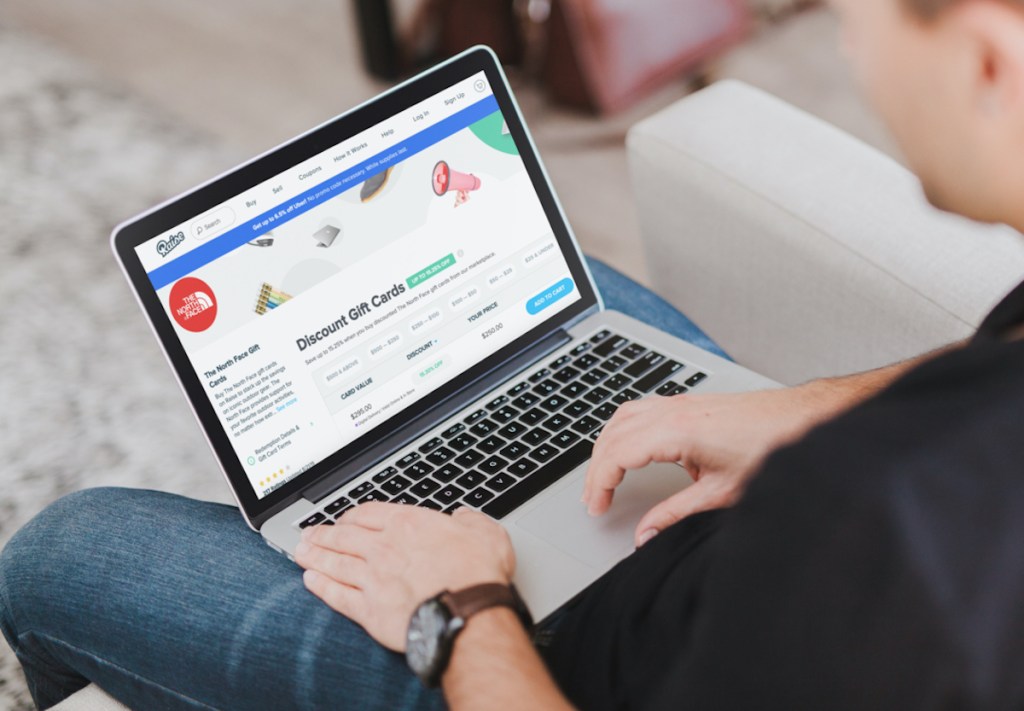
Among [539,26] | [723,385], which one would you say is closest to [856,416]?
[723,385]

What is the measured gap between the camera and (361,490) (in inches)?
35.9

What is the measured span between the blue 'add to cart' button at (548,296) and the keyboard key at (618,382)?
98mm

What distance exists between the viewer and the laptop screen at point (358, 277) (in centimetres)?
86

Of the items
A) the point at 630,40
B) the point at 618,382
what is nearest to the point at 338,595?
the point at 618,382

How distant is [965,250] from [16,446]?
1.22 m

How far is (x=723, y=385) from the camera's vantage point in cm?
97

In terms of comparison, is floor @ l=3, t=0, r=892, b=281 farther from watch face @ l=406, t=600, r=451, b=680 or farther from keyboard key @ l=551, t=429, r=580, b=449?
watch face @ l=406, t=600, r=451, b=680

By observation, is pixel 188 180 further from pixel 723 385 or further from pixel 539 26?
pixel 723 385

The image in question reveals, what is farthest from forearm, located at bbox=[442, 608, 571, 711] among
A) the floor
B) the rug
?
the floor

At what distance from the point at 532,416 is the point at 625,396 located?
0.09 metres

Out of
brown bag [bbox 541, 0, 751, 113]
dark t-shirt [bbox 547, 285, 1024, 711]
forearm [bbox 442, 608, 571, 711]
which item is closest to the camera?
dark t-shirt [bbox 547, 285, 1024, 711]

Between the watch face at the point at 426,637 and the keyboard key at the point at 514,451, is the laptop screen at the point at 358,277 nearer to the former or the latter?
the keyboard key at the point at 514,451

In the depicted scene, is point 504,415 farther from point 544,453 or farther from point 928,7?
point 928,7

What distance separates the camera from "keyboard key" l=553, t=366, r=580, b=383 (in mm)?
995
